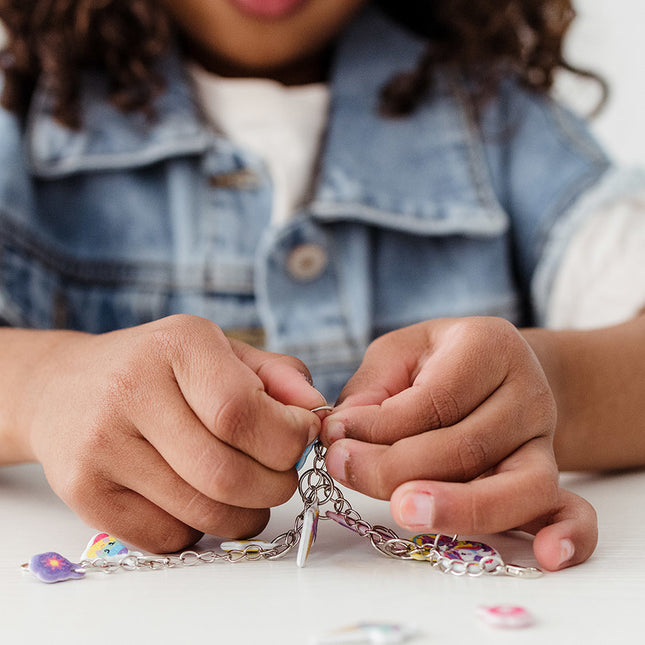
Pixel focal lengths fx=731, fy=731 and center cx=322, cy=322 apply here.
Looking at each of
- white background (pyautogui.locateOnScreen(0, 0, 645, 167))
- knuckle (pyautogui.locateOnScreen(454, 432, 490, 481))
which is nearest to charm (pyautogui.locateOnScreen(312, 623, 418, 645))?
knuckle (pyautogui.locateOnScreen(454, 432, 490, 481))

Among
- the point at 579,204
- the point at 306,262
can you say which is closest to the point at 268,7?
the point at 306,262

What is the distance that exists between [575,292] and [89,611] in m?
0.73

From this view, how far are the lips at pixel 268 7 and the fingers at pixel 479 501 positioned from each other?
0.71m

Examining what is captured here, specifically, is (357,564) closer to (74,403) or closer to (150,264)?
(74,403)

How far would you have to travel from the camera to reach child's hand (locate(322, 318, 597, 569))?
37cm

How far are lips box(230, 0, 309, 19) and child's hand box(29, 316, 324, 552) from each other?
0.62 metres

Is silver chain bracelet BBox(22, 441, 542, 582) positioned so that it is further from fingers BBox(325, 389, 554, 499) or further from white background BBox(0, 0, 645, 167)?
white background BBox(0, 0, 645, 167)

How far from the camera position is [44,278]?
86 cm

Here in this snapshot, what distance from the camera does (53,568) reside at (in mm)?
369

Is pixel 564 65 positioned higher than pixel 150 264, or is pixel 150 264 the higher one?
pixel 564 65

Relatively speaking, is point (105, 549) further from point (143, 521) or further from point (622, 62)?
point (622, 62)

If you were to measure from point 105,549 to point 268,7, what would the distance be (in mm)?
721

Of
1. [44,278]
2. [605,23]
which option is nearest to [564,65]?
[605,23]

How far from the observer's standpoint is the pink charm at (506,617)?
0.98ft
